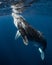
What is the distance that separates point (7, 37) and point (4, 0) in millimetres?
32634

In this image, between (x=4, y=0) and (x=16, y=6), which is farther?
(x=16, y=6)

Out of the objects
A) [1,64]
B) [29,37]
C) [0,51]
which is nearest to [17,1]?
[29,37]

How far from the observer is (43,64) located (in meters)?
31.8

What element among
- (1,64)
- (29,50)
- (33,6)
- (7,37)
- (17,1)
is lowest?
(29,50)

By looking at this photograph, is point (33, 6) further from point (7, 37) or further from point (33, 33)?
point (7, 37)

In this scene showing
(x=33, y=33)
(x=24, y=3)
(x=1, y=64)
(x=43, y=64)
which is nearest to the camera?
(x=33, y=33)

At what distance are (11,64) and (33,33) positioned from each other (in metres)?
32.9

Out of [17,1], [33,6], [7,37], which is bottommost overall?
[7,37]

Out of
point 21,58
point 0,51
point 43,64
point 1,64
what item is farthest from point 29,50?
point 1,64

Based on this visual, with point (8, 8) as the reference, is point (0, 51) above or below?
below

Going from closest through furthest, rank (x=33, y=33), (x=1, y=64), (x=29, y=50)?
(x=33, y=33), (x=1, y=64), (x=29, y=50)

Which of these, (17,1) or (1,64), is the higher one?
(17,1)

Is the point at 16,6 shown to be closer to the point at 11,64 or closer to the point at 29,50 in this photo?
the point at 11,64

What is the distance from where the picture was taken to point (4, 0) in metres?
13.8
